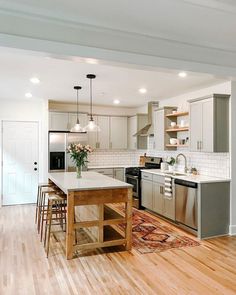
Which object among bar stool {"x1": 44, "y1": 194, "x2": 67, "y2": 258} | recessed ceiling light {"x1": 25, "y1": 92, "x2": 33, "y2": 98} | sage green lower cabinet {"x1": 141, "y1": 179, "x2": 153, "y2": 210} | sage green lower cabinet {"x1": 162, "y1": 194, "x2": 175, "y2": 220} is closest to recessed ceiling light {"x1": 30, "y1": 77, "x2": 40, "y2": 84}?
recessed ceiling light {"x1": 25, "y1": 92, "x2": 33, "y2": 98}

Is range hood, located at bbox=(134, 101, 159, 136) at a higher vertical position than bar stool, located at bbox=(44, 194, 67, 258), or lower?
higher

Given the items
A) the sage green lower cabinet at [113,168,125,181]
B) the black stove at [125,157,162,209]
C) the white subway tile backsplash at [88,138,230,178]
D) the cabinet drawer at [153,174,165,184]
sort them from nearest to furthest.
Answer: the white subway tile backsplash at [88,138,230,178] → the cabinet drawer at [153,174,165,184] → the black stove at [125,157,162,209] → the sage green lower cabinet at [113,168,125,181]

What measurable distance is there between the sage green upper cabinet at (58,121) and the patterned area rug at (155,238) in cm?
303

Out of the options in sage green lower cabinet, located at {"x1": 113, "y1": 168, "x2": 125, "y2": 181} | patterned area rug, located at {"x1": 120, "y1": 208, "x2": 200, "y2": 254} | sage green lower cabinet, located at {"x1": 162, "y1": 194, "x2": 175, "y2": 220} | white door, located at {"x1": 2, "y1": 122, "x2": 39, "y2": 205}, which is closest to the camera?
patterned area rug, located at {"x1": 120, "y1": 208, "x2": 200, "y2": 254}

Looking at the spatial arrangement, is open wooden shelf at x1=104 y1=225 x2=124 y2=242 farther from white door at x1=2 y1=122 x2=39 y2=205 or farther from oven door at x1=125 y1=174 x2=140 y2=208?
white door at x1=2 y1=122 x2=39 y2=205

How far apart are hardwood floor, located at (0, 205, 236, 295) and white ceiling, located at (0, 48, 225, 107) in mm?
2443

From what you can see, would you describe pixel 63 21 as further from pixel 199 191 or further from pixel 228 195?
pixel 228 195

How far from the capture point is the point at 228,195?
4.78m

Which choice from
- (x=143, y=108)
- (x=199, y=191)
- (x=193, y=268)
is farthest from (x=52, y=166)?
(x=193, y=268)

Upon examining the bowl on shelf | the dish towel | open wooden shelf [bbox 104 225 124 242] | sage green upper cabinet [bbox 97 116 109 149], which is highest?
sage green upper cabinet [bbox 97 116 109 149]

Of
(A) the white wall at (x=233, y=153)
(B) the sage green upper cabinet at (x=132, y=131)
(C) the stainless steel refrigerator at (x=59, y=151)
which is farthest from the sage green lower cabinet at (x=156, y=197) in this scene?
(C) the stainless steel refrigerator at (x=59, y=151)

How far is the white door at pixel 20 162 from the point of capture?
271 inches

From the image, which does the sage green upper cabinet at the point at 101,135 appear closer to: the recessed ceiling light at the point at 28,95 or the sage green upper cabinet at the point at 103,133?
the sage green upper cabinet at the point at 103,133

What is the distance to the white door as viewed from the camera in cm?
688
